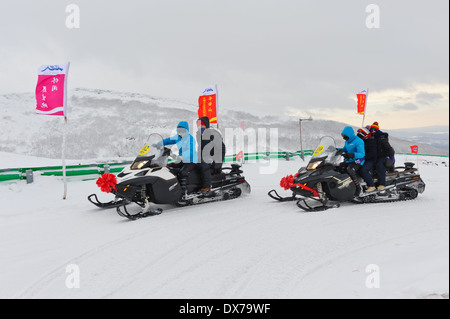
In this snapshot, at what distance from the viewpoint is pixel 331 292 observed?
9.62ft

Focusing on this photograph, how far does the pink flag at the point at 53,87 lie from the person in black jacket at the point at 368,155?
6725 millimetres

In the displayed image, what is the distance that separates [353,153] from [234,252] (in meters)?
3.56

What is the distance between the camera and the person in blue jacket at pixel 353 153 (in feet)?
21.5

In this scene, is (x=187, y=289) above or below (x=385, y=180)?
below

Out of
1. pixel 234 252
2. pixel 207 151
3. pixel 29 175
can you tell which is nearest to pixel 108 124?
pixel 29 175

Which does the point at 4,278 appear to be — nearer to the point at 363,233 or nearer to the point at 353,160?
the point at 363,233

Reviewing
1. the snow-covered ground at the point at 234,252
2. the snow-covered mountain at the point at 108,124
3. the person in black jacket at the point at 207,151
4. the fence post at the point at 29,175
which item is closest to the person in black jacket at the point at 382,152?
the snow-covered ground at the point at 234,252

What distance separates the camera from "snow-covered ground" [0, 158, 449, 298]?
307cm

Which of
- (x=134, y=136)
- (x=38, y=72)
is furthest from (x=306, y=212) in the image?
(x=134, y=136)

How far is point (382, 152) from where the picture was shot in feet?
22.2

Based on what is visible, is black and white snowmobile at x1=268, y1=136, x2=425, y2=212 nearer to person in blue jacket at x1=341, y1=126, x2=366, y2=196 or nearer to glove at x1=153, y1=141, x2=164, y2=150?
person in blue jacket at x1=341, y1=126, x2=366, y2=196

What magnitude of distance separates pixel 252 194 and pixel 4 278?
5.65m

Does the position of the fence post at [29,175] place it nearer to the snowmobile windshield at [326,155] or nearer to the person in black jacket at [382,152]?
the snowmobile windshield at [326,155]

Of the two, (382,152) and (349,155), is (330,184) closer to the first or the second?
(349,155)
